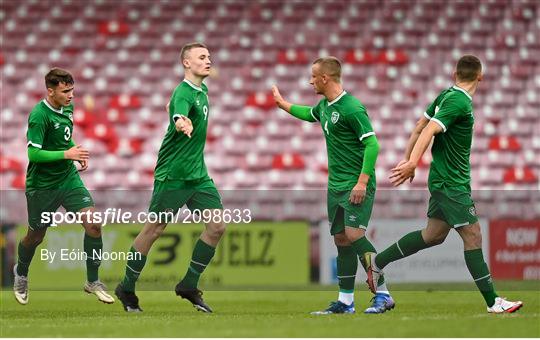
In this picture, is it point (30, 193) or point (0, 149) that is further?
point (0, 149)

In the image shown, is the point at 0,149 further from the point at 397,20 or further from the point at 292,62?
the point at 397,20

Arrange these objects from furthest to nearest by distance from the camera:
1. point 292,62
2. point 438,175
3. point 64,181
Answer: point 292,62, point 64,181, point 438,175

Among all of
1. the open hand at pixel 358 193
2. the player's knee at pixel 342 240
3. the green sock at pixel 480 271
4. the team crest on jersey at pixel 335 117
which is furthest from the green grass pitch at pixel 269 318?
the team crest on jersey at pixel 335 117

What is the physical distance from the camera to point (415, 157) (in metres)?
6.67

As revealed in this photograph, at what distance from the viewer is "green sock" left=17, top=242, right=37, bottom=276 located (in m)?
7.90

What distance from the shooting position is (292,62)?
1655 centimetres

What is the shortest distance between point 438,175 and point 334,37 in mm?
9987

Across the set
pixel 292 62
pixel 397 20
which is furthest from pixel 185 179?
pixel 397 20

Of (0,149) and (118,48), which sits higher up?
(118,48)

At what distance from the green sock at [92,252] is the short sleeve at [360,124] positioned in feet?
6.64

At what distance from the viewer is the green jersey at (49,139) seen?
7438 mm

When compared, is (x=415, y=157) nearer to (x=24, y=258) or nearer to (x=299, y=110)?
(x=299, y=110)

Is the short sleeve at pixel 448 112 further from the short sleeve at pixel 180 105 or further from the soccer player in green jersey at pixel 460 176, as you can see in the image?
the short sleeve at pixel 180 105

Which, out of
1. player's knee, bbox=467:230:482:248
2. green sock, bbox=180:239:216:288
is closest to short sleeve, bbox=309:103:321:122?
green sock, bbox=180:239:216:288
